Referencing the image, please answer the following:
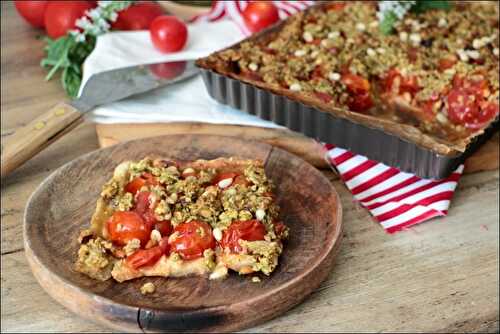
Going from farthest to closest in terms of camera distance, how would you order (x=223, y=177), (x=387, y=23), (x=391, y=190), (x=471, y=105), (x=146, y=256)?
(x=387, y=23)
(x=471, y=105)
(x=391, y=190)
(x=223, y=177)
(x=146, y=256)

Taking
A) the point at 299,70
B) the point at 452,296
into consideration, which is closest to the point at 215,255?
the point at 452,296

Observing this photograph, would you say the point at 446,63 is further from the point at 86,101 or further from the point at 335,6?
the point at 86,101

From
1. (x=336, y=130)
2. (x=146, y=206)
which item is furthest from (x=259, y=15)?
(x=146, y=206)

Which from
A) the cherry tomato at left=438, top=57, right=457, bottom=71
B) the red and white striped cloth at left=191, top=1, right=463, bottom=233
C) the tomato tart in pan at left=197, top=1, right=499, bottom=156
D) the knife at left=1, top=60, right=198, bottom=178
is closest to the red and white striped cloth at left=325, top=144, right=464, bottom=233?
the red and white striped cloth at left=191, top=1, right=463, bottom=233

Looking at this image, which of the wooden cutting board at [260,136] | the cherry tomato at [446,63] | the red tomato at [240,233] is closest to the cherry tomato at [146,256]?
the red tomato at [240,233]

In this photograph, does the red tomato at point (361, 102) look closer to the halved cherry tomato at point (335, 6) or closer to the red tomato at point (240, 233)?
the halved cherry tomato at point (335, 6)

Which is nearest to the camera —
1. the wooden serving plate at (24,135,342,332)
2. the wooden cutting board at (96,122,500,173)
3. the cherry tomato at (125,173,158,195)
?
the wooden serving plate at (24,135,342,332)

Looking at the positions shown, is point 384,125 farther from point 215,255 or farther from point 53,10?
point 53,10

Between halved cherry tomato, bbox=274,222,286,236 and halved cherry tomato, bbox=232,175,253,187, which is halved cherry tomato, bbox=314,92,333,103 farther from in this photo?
halved cherry tomato, bbox=274,222,286,236
